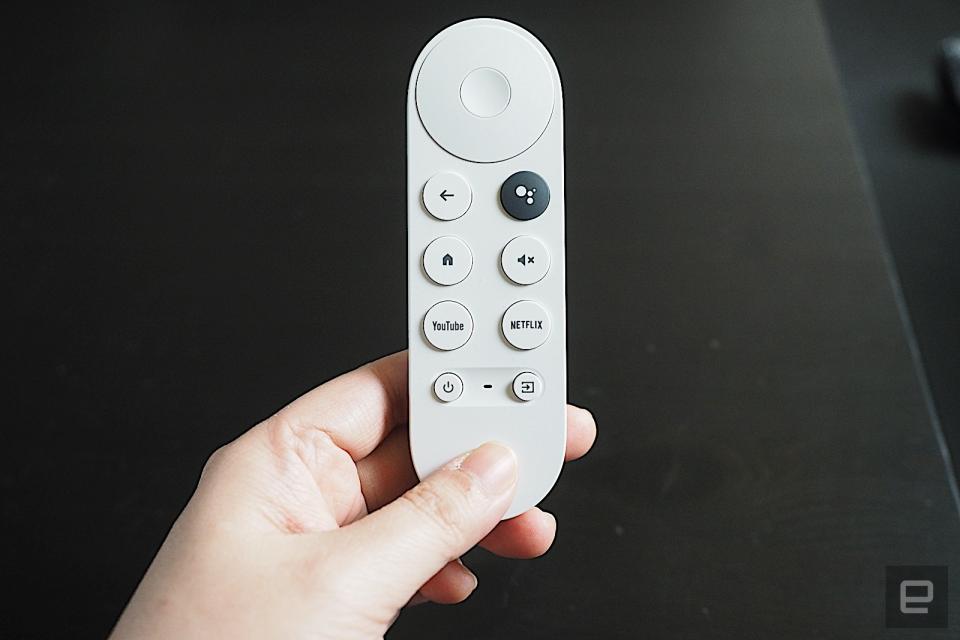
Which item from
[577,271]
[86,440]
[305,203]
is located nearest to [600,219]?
[577,271]

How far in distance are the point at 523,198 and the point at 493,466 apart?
0.39ft

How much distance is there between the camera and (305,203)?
667 mm

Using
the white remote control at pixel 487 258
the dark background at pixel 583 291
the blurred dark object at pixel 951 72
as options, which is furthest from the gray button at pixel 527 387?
the blurred dark object at pixel 951 72

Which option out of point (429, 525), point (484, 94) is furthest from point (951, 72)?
point (429, 525)

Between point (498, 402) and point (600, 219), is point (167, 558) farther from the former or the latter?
point (600, 219)

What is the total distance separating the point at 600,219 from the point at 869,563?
0.27 metres

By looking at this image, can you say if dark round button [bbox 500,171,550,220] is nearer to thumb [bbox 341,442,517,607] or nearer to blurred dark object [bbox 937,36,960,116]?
thumb [bbox 341,442,517,607]

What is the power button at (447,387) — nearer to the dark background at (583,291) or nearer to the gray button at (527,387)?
the gray button at (527,387)

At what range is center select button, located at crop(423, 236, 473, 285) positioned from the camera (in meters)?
0.43

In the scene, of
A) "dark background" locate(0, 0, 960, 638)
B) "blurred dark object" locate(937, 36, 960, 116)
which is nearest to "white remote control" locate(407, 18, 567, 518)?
"dark background" locate(0, 0, 960, 638)

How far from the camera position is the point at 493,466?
41 centimetres

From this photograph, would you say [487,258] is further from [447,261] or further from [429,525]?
[429,525]

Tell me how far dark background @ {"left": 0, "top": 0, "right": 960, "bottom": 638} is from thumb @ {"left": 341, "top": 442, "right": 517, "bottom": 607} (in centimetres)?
15

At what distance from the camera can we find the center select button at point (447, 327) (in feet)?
1.43
